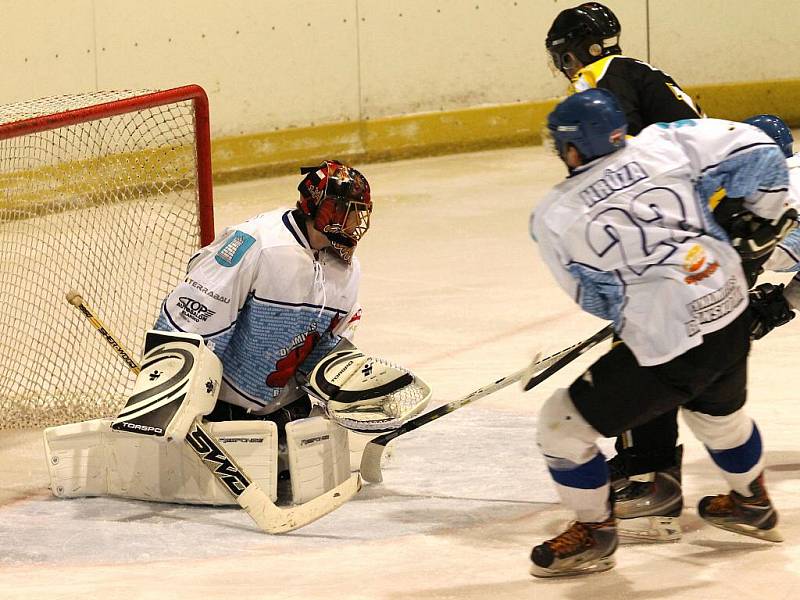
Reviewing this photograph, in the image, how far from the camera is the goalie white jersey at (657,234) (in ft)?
8.73

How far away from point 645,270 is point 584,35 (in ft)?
3.89

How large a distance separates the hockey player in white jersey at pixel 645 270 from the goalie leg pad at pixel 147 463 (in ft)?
2.64

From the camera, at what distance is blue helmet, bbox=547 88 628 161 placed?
2.67m

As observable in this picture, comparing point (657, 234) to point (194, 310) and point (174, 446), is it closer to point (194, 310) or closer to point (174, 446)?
point (194, 310)

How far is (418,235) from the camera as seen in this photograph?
22.6 ft

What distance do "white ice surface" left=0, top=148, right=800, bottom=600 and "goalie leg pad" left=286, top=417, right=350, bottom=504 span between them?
0.31 ft

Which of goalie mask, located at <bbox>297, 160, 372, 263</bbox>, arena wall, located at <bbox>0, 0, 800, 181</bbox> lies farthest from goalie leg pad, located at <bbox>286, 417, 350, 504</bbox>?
arena wall, located at <bbox>0, 0, 800, 181</bbox>

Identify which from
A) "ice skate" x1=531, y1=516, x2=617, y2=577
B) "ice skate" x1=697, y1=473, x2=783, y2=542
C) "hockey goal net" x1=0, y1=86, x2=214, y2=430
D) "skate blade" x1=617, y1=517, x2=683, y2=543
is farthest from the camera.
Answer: "hockey goal net" x1=0, y1=86, x2=214, y2=430

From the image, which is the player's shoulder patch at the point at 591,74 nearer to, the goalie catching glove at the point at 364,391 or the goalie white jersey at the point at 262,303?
the goalie white jersey at the point at 262,303

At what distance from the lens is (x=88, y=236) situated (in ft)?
17.1

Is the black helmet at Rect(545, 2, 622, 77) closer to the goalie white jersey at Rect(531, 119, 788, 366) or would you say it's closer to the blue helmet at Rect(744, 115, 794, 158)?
the blue helmet at Rect(744, 115, 794, 158)

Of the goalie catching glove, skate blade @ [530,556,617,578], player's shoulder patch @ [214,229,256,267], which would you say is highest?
player's shoulder patch @ [214,229,256,267]

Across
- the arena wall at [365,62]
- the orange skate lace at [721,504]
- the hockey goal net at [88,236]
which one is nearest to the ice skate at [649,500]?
the orange skate lace at [721,504]

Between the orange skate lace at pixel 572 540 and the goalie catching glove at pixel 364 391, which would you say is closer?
the orange skate lace at pixel 572 540
